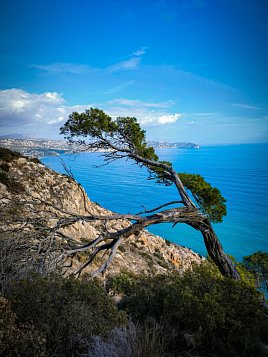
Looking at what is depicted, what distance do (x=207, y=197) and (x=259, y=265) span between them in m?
15.8

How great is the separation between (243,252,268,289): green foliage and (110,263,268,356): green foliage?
687 inches

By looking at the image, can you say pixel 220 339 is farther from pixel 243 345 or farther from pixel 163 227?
pixel 163 227

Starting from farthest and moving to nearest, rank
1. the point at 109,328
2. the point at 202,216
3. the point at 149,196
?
the point at 149,196, the point at 202,216, the point at 109,328

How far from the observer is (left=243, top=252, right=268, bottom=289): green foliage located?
1848 centimetres

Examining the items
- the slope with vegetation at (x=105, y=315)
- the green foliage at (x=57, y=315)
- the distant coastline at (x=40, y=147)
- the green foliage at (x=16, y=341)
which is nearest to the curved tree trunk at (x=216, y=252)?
the slope with vegetation at (x=105, y=315)

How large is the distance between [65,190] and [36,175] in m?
2.38

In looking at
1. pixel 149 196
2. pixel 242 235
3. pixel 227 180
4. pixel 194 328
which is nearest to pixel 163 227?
pixel 149 196

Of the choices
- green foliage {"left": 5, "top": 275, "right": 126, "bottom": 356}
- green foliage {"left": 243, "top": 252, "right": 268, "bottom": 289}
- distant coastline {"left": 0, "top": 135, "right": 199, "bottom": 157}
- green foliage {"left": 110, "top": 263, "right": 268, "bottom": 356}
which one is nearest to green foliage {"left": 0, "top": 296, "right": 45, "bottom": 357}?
green foliage {"left": 5, "top": 275, "right": 126, "bottom": 356}

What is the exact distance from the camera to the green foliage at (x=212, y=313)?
3.22 meters

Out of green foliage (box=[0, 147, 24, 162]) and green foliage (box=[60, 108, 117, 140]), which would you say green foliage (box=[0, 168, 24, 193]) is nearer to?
green foliage (box=[0, 147, 24, 162])

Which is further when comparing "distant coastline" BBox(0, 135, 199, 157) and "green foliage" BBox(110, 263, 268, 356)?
"distant coastline" BBox(0, 135, 199, 157)

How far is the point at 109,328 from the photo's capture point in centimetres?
287

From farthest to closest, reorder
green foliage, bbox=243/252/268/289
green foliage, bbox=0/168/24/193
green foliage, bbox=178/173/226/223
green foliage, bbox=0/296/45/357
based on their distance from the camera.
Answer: green foliage, bbox=243/252/268/289
green foliage, bbox=0/168/24/193
green foliage, bbox=178/173/226/223
green foliage, bbox=0/296/45/357

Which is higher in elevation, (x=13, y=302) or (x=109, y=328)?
(x=13, y=302)
